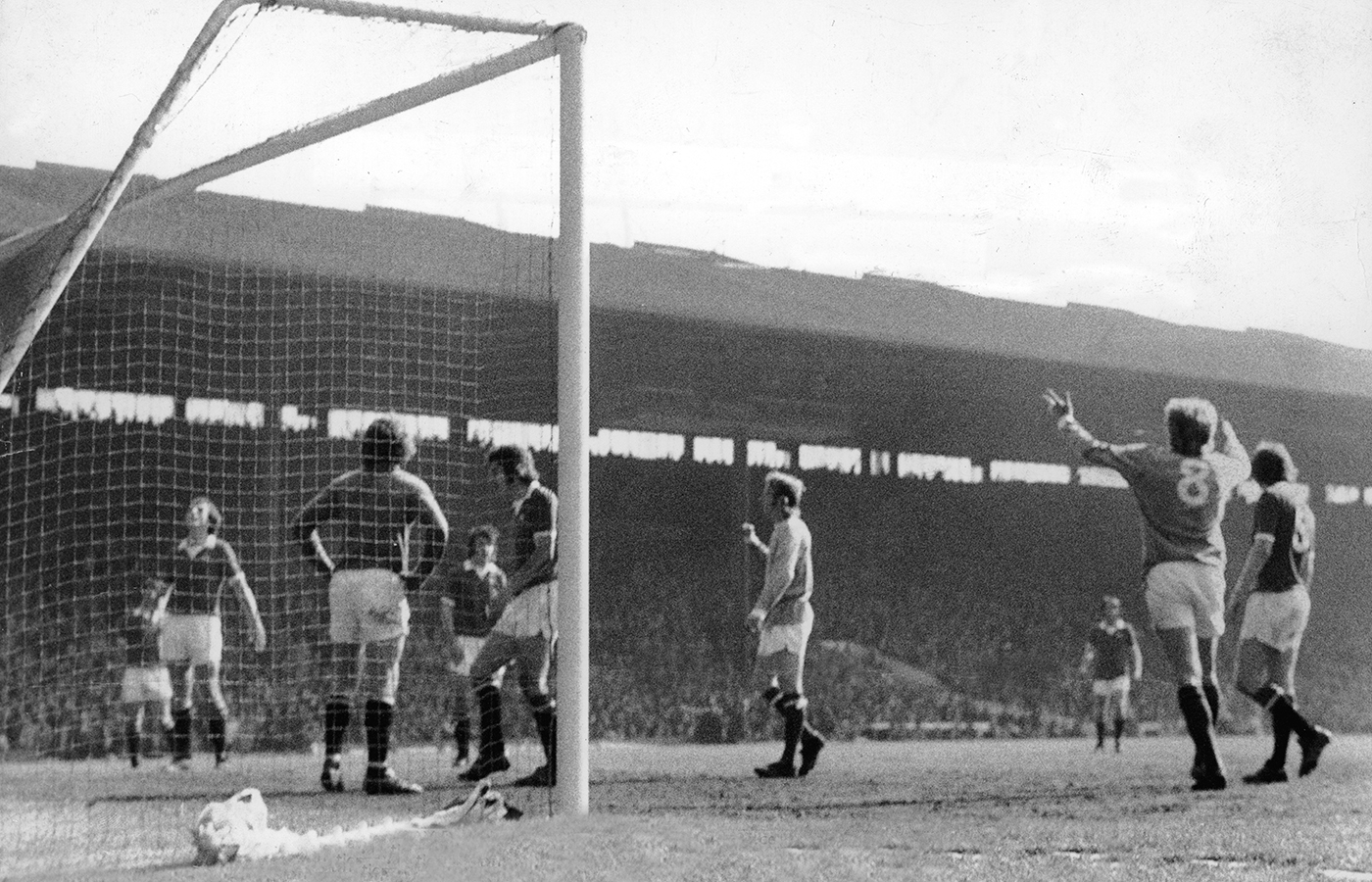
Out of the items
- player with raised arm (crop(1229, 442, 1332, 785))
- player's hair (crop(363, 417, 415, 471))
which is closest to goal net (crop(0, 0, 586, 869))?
player's hair (crop(363, 417, 415, 471))

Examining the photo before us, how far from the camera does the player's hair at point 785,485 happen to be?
7.38 meters

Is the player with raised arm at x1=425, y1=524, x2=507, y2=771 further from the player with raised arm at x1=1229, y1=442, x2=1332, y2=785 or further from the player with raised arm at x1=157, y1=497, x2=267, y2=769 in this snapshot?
the player with raised arm at x1=1229, y1=442, x2=1332, y2=785

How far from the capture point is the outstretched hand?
7.14 metres

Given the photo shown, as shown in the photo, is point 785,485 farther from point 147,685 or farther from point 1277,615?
point 147,685

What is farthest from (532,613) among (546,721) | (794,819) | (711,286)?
(711,286)

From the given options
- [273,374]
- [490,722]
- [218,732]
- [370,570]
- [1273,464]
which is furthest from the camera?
[273,374]

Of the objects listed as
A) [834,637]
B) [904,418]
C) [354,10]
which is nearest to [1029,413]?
[904,418]

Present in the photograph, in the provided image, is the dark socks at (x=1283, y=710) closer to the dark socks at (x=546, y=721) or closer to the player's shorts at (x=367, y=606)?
the dark socks at (x=546, y=721)

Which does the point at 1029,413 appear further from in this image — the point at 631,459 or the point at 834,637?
the point at 631,459

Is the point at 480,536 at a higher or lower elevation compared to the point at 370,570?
higher

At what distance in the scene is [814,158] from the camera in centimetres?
680

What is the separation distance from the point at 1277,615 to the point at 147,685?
4.65 meters

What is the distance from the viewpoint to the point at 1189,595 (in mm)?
6340

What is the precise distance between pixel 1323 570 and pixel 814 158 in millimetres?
2843
